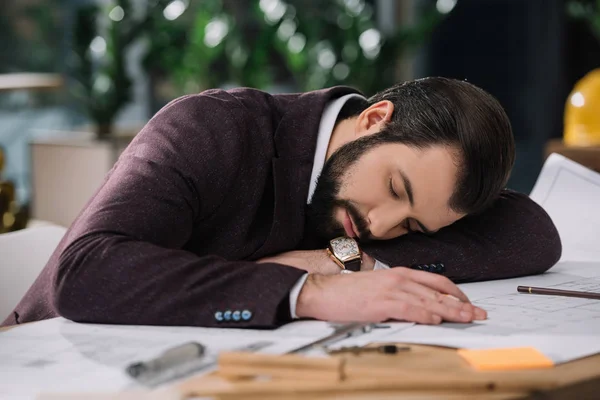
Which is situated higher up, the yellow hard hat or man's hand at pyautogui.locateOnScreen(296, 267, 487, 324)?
the yellow hard hat

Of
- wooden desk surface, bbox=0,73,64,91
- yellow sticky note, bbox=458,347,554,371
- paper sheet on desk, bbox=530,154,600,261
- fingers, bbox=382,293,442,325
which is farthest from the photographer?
wooden desk surface, bbox=0,73,64,91

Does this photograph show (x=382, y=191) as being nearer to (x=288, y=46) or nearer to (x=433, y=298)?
(x=433, y=298)

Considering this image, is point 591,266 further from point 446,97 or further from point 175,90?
point 175,90

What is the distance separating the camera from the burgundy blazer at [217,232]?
1269mm

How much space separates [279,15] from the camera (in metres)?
4.91

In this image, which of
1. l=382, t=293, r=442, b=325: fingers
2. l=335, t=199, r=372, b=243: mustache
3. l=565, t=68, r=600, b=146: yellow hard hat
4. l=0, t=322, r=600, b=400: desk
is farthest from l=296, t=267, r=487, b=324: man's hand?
l=565, t=68, r=600, b=146: yellow hard hat

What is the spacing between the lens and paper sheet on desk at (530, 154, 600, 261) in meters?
1.98

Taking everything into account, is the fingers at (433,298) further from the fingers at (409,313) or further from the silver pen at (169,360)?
the silver pen at (169,360)

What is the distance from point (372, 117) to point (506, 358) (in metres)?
0.75

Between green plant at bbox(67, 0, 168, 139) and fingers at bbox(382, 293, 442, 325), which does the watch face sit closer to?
fingers at bbox(382, 293, 442, 325)

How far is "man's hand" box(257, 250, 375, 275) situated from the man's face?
5 centimetres

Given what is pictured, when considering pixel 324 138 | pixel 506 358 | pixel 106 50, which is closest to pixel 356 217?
pixel 324 138

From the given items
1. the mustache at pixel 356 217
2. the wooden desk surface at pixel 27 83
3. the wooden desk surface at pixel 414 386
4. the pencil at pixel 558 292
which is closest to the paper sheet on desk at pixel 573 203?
the pencil at pixel 558 292

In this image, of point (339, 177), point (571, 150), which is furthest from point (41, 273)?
point (571, 150)
